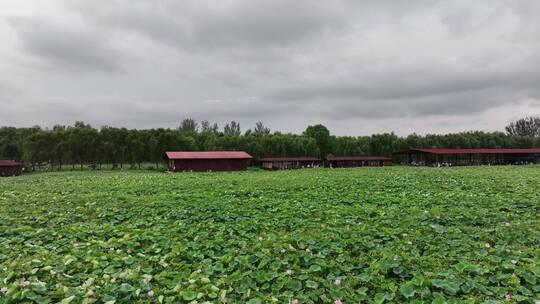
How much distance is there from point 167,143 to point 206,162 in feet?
48.8

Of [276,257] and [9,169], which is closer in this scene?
[276,257]

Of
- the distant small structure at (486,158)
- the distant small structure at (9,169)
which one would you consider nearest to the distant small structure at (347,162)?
the distant small structure at (486,158)

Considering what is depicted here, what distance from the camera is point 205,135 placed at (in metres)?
66.2

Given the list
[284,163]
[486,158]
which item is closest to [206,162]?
[284,163]

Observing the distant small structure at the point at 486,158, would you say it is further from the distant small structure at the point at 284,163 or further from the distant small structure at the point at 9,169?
the distant small structure at the point at 9,169

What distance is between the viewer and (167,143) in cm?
5525

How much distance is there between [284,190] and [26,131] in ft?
193

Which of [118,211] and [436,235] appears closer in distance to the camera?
[436,235]

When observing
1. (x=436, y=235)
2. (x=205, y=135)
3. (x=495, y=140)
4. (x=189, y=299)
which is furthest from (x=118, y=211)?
(x=495, y=140)

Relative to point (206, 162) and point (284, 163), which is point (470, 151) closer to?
point (284, 163)

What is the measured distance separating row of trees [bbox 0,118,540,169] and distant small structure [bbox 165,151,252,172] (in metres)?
12.9

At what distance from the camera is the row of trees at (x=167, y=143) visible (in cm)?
5072

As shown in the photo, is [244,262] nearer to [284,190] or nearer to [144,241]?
[144,241]

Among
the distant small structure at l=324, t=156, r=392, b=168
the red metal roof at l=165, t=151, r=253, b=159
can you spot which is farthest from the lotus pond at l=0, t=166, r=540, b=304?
the distant small structure at l=324, t=156, r=392, b=168
